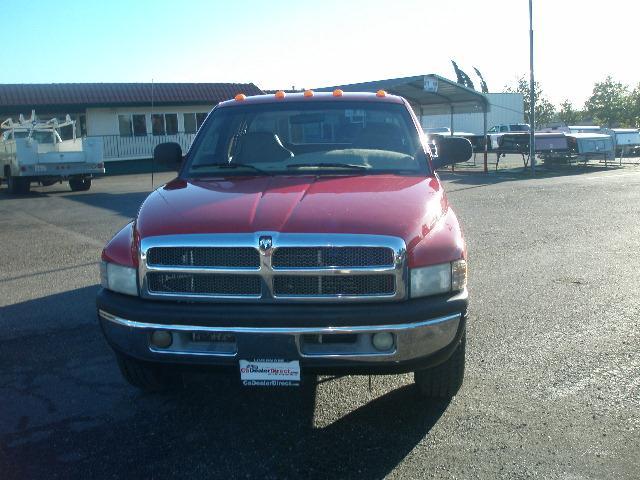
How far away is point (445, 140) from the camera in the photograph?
5.94 meters

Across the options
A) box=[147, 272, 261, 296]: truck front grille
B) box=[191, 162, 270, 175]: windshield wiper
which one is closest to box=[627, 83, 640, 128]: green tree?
box=[191, 162, 270, 175]: windshield wiper

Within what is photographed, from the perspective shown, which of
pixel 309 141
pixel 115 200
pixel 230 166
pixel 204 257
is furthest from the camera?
pixel 115 200

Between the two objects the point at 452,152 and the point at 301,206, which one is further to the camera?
the point at 452,152

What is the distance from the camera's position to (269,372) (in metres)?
3.73

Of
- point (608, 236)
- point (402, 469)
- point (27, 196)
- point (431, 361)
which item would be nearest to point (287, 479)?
point (402, 469)

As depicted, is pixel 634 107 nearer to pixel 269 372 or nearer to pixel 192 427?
pixel 192 427

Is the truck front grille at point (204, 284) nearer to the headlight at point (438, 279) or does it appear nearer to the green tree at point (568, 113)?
the headlight at point (438, 279)

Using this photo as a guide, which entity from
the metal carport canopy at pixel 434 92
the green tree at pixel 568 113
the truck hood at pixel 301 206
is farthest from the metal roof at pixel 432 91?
the green tree at pixel 568 113

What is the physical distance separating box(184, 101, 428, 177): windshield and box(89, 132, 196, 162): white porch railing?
28.1 m

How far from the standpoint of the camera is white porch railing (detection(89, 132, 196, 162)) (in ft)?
108

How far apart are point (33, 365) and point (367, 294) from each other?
9.62 feet

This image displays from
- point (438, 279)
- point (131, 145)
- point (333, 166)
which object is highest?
point (131, 145)

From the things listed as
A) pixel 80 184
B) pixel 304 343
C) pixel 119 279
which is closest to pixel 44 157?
pixel 80 184

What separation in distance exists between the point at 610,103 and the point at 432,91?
187 feet
